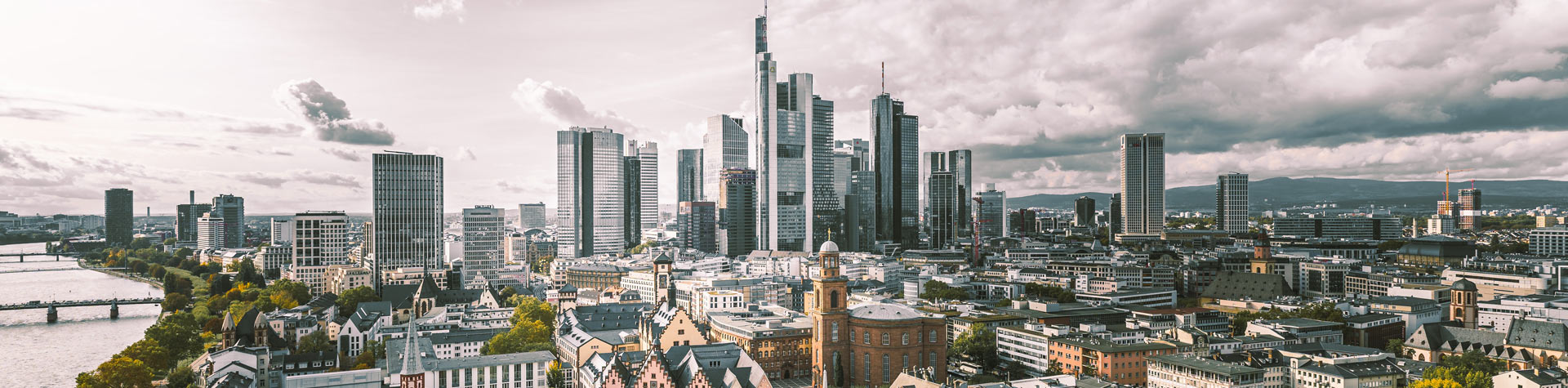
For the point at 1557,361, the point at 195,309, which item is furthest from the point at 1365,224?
the point at 195,309

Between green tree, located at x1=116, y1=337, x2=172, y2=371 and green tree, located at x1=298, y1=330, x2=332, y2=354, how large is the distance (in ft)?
32.2

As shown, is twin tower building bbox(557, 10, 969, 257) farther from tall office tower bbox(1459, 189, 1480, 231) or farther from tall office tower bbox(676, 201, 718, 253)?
tall office tower bbox(1459, 189, 1480, 231)

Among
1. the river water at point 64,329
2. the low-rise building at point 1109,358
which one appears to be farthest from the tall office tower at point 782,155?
the low-rise building at point 1109,358

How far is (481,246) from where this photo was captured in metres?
149

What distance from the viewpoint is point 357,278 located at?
381 ft

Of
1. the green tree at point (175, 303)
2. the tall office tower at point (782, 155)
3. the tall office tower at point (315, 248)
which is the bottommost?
the green tree at point (175, 303)

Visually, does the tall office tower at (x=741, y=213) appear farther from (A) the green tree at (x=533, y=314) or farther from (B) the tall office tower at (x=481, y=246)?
(A) the green tree at (x=533, y=314)

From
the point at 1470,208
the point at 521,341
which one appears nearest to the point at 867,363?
the point at 521,341

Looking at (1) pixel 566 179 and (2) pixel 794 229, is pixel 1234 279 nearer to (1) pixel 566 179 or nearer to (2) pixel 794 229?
(2) pixel 794 229

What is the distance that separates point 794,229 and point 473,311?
3604 inches

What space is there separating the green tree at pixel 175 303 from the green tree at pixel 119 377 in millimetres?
49418

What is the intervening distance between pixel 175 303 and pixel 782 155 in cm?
9677

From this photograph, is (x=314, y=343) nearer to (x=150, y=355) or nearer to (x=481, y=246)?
(x=150, y=355)

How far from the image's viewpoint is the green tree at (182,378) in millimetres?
61250
